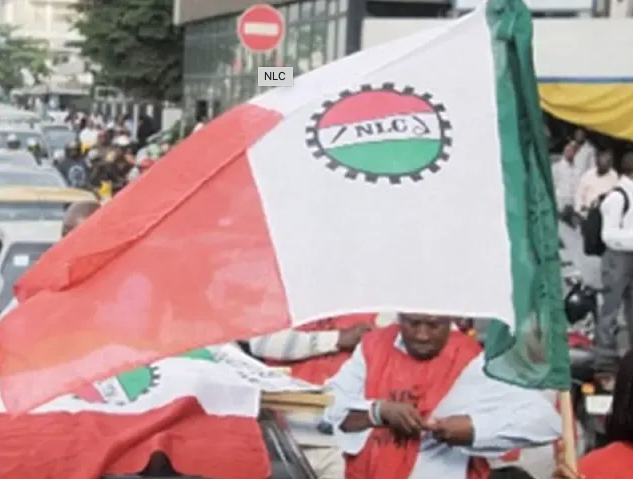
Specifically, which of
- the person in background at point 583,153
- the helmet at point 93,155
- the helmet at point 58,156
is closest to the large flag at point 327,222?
the person in background at point 583,153

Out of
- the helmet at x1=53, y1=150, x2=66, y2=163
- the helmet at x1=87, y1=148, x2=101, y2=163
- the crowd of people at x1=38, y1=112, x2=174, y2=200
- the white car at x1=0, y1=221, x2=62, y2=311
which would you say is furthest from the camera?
the helmet at x1=53, y1=150, x2=66, y2=163

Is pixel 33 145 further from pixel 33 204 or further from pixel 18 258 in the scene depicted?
pixel 18 258

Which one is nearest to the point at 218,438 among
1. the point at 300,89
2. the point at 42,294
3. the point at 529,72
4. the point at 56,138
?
the point at 42,294

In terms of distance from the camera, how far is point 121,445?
443 centimetres

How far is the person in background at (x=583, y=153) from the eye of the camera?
1923 centimetres

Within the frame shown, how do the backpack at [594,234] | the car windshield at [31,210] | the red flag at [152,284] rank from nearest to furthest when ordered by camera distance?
the red flag at [152,284] → the car windshield at [31,210] → the backpack at [594,234]

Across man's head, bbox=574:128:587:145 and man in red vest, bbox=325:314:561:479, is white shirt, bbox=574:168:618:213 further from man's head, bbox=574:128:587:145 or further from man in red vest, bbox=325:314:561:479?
man in red vest, bbox=325:314:561:479

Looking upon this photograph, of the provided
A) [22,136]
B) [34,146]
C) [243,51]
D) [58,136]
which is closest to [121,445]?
[34,146]

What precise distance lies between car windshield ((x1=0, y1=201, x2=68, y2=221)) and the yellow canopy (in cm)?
679

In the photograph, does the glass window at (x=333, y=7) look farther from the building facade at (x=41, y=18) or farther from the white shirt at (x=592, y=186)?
the building facade at (x=41, y=18)

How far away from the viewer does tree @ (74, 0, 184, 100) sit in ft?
168

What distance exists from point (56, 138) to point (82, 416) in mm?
37073

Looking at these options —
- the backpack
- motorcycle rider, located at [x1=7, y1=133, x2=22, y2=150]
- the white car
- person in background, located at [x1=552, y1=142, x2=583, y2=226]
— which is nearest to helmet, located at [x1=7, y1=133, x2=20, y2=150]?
motorcycle rider, located at [x1=7, y1=133, x2=22, y2=150]

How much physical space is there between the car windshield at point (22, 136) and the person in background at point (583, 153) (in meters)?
13.1
